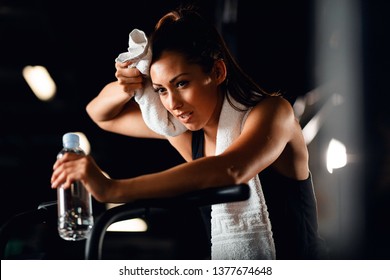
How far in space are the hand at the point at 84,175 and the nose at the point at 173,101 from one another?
1.25 ft

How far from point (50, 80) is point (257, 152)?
1.23 m

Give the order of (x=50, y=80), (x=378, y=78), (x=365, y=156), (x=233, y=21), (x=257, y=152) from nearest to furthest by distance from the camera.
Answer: (x=257, y=152) → (x=378, y=78) → (x=365, y=156) → (x=233, y=21) → (x=50, y=80)

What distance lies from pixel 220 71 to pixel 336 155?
561 mm

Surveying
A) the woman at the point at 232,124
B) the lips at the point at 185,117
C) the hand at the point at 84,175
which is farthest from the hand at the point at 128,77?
the hand at the point at 84,175

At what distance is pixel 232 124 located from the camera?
3.82 ft

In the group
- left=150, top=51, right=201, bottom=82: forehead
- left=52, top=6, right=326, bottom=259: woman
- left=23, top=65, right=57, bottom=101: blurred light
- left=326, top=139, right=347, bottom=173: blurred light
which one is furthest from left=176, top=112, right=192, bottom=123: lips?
left=23, top=65, right=57, bottom=101: blurred light

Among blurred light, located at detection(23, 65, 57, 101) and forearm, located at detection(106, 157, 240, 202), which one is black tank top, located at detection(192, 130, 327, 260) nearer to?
forearm, located at detection(106, 157, 240, 202)

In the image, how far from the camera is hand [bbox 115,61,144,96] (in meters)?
1.09

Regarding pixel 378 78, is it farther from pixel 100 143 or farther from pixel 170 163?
pixel 100 143

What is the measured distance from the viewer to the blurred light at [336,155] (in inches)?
60.8

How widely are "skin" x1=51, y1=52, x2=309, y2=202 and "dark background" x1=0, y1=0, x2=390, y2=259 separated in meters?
0.27

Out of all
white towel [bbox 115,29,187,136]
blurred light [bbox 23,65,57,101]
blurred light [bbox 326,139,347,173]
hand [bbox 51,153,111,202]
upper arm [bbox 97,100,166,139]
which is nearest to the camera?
hand [bbox 51,153,111,202]
